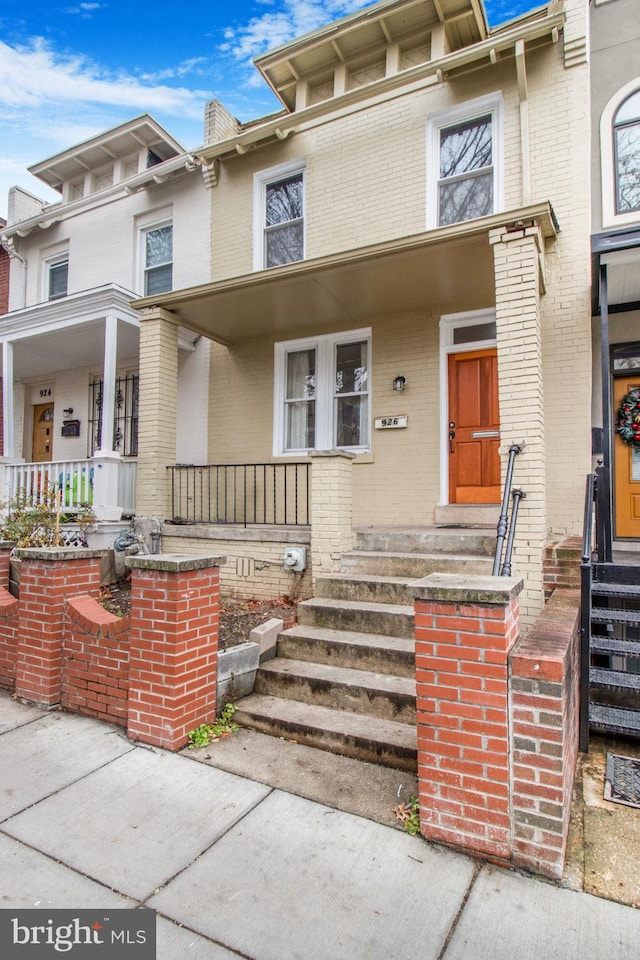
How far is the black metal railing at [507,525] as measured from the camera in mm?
3707

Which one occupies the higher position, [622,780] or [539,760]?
[539,760]

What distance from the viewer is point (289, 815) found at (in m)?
2.41

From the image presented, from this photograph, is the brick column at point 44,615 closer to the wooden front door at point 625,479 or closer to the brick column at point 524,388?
the brick column at point 524,388

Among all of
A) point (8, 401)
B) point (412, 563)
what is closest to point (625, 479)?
point (412, 563)

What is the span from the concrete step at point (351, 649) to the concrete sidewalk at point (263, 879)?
1157 millimetres

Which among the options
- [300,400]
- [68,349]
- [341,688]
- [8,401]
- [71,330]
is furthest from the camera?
[68,349]

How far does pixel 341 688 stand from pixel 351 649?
0.38 meters

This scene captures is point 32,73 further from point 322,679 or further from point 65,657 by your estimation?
point 322,679

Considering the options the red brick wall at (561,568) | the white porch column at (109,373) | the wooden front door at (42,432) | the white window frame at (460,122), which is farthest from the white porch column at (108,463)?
the red brick wall at (561,568)

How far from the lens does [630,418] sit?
5.72m

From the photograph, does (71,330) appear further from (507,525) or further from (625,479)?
(625,479)

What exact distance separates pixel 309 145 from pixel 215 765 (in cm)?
762

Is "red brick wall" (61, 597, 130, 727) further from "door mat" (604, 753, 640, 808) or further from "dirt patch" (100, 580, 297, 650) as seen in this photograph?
"door mat" (604, 753, 640, 808)

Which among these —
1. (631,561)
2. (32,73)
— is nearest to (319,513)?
(631,561)
